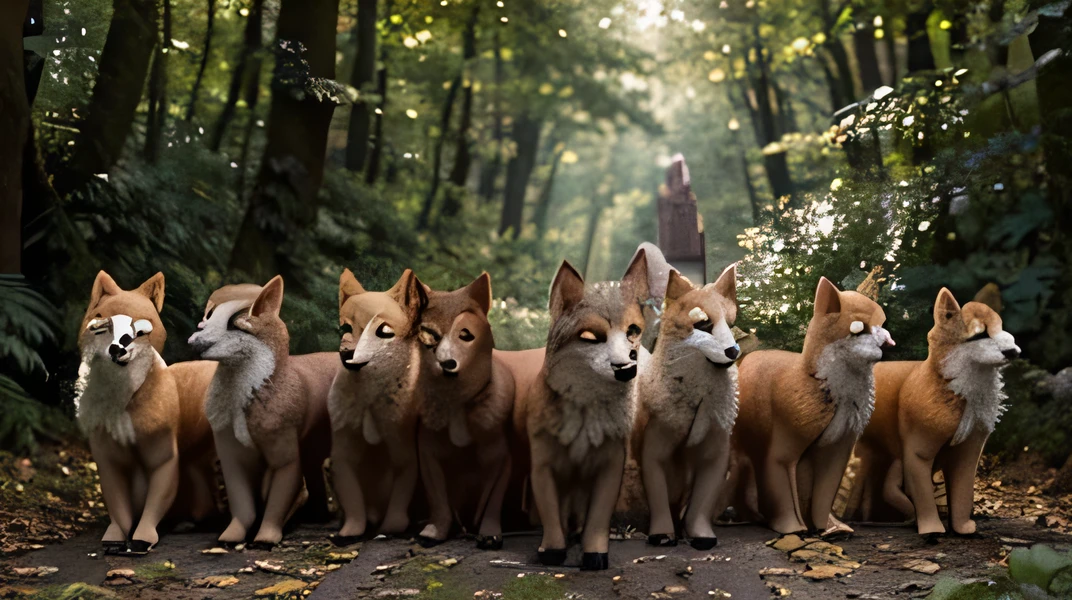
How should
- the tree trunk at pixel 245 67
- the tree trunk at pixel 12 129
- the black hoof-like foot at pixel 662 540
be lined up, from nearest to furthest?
the black hoof-like foot at pixel 662 540
the tree trunk at pixel 12 129
the tree trunk at pixel 245 67

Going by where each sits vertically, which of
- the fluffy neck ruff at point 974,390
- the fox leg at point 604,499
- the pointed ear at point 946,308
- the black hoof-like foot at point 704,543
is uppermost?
the pointed ear at point 946,308

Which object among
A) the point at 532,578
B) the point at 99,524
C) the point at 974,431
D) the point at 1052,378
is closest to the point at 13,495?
the point at 99,524

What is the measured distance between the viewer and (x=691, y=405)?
413 centimetres

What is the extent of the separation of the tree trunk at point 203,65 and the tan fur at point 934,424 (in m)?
4.59

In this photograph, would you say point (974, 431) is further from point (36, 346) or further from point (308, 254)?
point (36, 346)

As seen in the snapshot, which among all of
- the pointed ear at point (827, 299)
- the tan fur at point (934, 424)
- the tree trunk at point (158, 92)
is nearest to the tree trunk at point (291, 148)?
the tree trunk at point (158, 92)

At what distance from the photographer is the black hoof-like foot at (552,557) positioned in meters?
3.91

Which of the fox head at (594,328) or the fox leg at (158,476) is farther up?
the fox head at (594,328)

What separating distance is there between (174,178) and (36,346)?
4.41 ft

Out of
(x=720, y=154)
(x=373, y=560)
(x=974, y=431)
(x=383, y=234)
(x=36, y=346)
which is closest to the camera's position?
(x=373, y=560)

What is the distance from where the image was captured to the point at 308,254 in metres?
6.00

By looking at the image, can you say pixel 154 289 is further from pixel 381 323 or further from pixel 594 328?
pixel 594 328

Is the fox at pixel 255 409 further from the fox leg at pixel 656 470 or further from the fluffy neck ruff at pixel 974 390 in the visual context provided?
the fluffy neck ruff at pixel 974 390

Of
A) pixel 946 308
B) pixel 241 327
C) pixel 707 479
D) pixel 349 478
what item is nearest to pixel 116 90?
pixel 241 327
